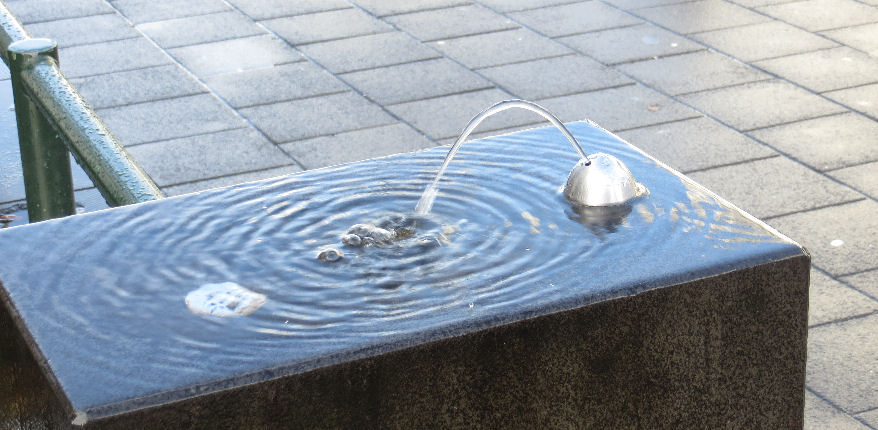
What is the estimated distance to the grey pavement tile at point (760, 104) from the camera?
5.80 meters

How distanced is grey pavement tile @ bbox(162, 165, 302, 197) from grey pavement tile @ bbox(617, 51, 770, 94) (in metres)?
2.22

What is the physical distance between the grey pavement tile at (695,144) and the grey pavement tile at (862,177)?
14.1 inches

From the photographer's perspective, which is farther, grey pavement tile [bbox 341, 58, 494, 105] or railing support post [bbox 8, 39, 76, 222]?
grey pavement tile [bbox 341, 58, 494, 105]

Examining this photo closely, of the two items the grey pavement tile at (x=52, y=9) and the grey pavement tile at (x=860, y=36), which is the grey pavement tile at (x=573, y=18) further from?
the grey pavement tile at (x=52, y=9)

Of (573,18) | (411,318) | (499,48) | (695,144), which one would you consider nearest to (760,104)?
(695,144)

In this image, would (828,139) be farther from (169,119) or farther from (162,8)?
(162,8)

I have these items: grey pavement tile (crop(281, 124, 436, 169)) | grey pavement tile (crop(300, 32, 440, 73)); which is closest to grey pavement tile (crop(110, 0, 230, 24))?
grey pavement tile (crop(300, 32, 440, 73))

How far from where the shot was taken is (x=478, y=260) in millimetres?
2465

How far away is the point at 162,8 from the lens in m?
7.61

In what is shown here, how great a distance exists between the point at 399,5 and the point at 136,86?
2173mm

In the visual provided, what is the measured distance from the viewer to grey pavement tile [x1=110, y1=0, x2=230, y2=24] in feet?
24.4

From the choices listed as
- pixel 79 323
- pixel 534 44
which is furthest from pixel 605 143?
pixel 534 44

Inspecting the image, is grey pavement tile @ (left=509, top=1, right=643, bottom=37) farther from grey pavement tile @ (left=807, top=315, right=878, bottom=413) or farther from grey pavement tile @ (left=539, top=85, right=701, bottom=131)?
grey pavement tile @ (left=807, top=315, right=878, bottom=413)

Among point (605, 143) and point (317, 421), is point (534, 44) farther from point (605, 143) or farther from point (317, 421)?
point (317, 421)
